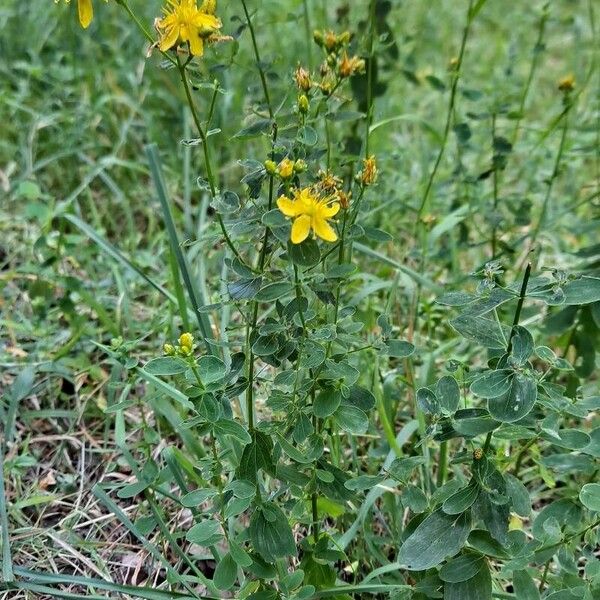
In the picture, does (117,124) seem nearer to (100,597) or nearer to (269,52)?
(269,52)

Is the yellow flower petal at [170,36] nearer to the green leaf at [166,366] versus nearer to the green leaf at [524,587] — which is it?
the green leaf at [166,366]

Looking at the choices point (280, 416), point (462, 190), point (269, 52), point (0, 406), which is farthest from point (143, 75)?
point (280, 416)

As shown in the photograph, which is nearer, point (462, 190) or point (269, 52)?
point (462, 190)

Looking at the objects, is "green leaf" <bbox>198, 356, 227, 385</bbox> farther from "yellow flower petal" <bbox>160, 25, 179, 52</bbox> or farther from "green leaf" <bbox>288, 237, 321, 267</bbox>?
"yellow flower petal" <bbox>160, 25, 179, 52</bbox>

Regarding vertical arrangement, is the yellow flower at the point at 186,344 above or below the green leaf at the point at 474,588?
above

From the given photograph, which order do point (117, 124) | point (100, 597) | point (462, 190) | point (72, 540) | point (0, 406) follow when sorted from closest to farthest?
point (100, 597)
point (72, 540)
point (0, 406)
point (462, 190)
point (117, 124)

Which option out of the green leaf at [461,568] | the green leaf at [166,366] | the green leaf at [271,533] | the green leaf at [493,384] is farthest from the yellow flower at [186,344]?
the green leaf at [461,568]

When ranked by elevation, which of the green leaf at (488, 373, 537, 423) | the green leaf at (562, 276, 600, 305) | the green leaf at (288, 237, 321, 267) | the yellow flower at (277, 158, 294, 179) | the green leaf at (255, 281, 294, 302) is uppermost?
the yellow flower at (277, 158, 294, 179)

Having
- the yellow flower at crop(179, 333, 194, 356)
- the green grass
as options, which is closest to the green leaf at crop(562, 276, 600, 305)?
the green grass
